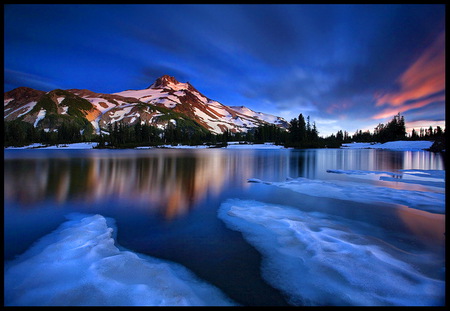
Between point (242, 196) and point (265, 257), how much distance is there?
6554 millimetres

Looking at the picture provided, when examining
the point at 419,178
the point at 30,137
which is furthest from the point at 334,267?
the point at 30,137

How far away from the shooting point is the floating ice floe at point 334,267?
3.76 m

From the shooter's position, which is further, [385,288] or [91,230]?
[91,230]

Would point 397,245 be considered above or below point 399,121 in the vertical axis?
below

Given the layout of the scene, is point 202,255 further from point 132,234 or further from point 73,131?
point 73,131

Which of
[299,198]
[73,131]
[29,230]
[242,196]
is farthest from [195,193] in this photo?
[73,131]

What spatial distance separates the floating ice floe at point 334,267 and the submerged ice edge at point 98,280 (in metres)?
1.53

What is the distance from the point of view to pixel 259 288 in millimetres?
4004

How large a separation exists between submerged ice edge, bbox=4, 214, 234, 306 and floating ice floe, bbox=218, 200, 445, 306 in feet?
5.02

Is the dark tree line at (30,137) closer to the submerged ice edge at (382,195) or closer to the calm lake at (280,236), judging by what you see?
the calm lake at (280,236)

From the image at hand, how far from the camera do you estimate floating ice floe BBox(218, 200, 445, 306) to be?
376 cm

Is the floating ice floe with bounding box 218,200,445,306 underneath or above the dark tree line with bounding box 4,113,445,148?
underneath

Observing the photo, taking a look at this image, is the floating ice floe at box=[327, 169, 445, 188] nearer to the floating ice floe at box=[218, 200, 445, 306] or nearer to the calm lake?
the calm lake

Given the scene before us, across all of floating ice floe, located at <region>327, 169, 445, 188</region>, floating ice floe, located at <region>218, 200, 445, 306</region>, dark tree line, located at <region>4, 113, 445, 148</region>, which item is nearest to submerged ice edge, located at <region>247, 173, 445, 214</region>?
floating ice floe, located at <region>327, 169, 445, 188</region>
